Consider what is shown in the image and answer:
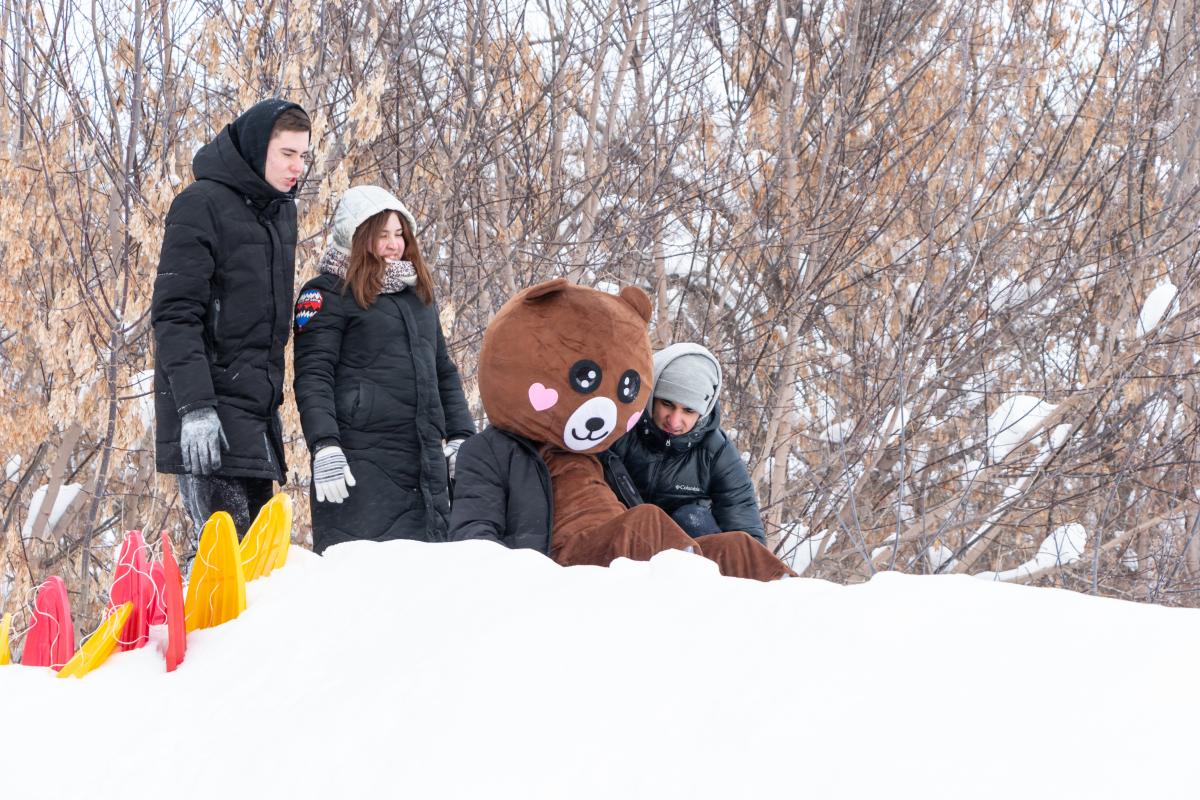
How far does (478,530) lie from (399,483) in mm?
541

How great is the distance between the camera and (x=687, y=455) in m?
3.04

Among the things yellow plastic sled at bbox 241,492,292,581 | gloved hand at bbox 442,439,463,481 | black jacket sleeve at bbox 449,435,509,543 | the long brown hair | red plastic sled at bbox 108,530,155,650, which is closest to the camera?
red plastic sled at bbox 108,530,155,650

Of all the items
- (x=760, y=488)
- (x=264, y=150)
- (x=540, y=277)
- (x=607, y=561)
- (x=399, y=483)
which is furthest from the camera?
(x=760, y=488)

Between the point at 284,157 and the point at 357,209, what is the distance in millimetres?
Result: 273

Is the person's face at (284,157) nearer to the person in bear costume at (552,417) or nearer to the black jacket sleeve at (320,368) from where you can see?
the black jacket sleeve at (320,368)

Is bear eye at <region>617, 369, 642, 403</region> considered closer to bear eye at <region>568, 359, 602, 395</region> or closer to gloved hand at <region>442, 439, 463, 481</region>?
bear eye at <region>568, 359, 602, 395</region>

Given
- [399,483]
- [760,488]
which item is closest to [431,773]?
[399,483]

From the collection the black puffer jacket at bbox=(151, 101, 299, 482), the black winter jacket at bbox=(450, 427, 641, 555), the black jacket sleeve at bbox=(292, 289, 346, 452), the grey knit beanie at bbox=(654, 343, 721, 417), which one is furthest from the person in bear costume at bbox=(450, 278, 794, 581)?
the black puffer jacket at bbox=(151, 101, 299, 482)

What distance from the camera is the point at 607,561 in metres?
2.56

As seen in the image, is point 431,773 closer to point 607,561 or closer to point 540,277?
point 607,561

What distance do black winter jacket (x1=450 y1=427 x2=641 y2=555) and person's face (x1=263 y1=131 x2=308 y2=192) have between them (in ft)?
2.77

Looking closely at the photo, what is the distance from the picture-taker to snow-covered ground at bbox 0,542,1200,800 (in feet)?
3.58

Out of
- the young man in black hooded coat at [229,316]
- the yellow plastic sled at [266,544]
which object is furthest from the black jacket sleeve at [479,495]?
the yellow plastic sled at [266,544]

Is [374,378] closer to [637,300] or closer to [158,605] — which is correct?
[637,300]
